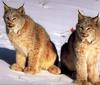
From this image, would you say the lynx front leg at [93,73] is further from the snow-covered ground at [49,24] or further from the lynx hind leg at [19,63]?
the lynx hind leg at [19,63]

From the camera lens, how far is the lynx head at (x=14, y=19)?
27.5ft

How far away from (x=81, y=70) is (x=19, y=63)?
1.25m

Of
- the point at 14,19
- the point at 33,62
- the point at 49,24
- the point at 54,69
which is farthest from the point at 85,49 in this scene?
the point at 49,24

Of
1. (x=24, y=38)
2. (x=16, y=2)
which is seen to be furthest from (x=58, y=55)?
(x=16, y=2)

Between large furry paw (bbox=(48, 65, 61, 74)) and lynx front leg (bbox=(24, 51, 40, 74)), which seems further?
large furry paw (bbox=(48, 65, 61, 74))

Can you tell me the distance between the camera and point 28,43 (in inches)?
337

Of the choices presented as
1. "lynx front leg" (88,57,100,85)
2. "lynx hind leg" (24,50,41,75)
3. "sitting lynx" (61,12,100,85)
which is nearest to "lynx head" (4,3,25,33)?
"lynx hind leg" (24,50,41,75)

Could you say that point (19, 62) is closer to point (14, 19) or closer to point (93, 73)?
point (14, 19)

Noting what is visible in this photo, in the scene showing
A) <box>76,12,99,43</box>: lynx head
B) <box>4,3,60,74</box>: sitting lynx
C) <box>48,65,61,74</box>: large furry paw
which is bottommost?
<box>48,65,61,74</box>: large furry paw

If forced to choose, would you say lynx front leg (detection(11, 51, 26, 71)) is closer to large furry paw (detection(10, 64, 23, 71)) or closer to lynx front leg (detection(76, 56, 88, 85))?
large furry paw (detection(10, 64, 23, 71))

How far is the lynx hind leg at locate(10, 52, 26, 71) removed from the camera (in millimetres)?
8742

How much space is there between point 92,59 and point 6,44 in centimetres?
283

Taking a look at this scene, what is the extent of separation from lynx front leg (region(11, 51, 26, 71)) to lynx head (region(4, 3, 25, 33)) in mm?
523

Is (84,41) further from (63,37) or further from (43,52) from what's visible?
(63,37)
